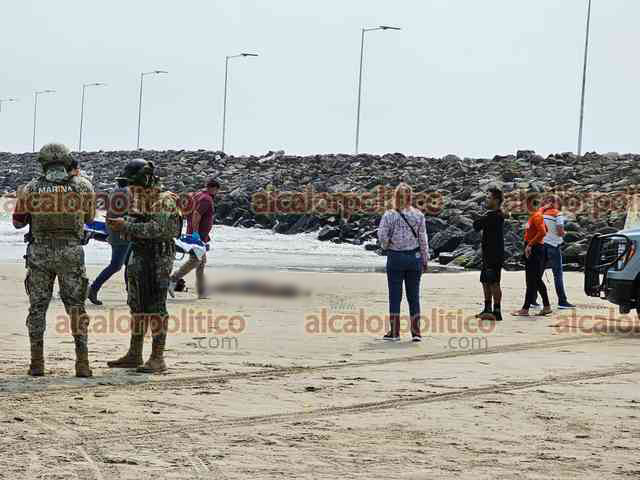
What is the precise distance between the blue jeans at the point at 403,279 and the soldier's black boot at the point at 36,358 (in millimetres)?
4661

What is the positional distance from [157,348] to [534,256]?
7857 millimetres

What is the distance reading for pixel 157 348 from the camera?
11109 mm

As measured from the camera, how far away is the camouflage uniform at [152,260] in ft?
35.6

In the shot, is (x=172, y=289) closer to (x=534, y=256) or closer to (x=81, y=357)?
(x=534, y=256)

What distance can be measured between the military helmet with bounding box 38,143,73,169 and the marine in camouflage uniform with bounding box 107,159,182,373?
0.64m

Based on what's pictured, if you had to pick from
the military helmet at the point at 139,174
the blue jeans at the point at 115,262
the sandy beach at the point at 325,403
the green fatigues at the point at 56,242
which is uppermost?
the military helmet at the point at 139,174

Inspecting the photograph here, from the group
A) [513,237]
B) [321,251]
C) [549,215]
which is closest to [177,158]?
[321,251]

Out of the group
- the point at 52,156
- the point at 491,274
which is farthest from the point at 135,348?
the point at 491,274

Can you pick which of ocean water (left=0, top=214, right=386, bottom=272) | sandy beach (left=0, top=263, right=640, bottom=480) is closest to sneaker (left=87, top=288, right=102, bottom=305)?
sandy beach (left=0, top=263, right=640, bottom=480)

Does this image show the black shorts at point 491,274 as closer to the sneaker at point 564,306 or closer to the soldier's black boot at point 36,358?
the sneaker at point 564,306

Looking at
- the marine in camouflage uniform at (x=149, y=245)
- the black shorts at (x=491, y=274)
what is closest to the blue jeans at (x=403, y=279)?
the black shorts at (x=491, y=274)

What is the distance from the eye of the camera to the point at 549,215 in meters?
18.3

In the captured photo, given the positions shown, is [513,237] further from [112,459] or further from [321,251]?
[112,459]

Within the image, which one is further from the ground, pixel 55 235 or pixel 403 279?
pixel 55 235
